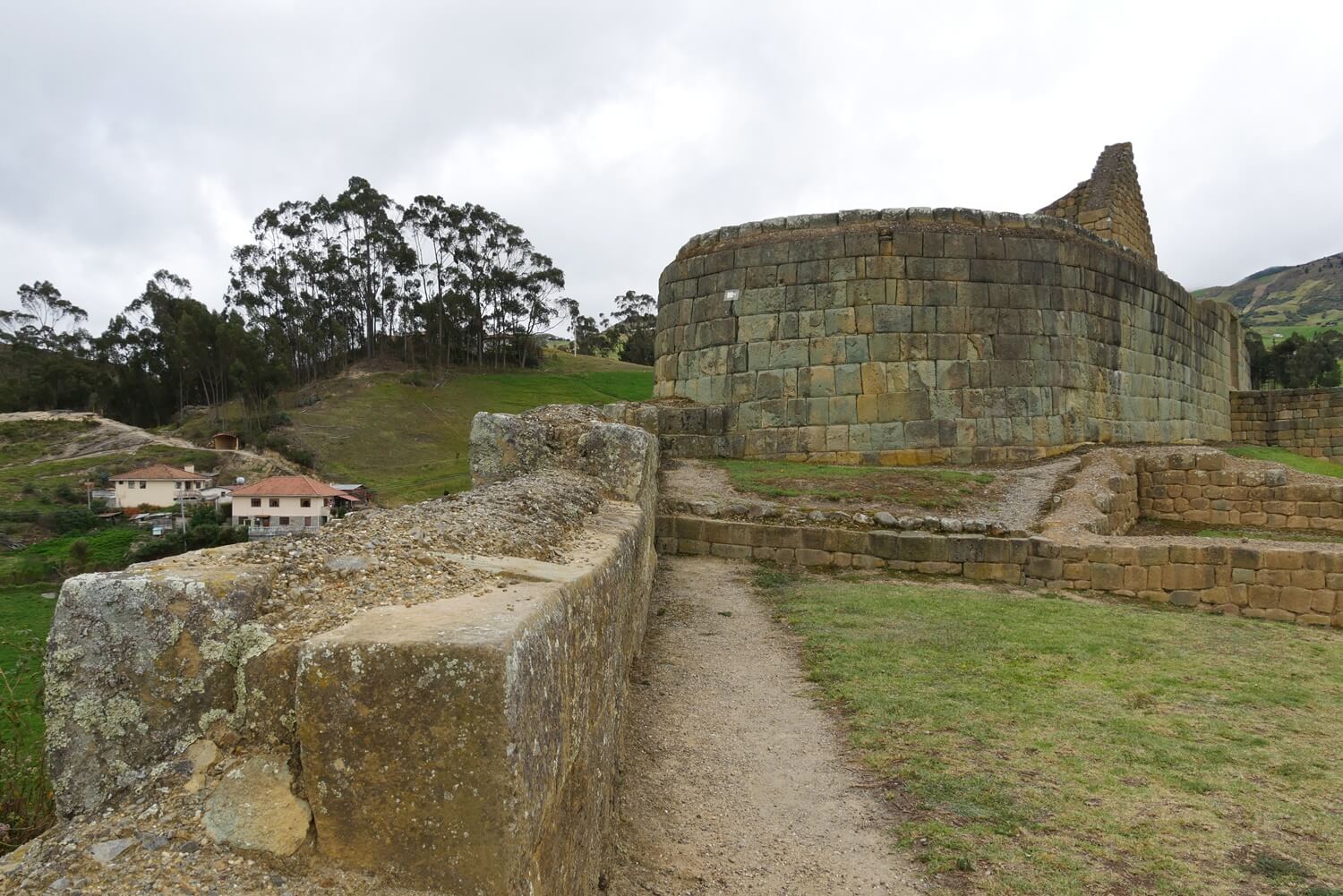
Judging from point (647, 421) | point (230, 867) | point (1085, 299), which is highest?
point (1085, 299)

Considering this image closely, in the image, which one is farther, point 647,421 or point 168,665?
point 647,421

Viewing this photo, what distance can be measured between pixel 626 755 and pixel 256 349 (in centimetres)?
5954

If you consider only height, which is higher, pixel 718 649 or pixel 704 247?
pixel 704 247

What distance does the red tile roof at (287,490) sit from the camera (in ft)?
106

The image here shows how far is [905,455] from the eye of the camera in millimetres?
16531

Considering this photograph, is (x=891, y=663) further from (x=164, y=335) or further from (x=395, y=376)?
(x=164, y=335)

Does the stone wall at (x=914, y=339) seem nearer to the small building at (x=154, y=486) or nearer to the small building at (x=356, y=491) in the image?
the small building at (x=356, y=491)

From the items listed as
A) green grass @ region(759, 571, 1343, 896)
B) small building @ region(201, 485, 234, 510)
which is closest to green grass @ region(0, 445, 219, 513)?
small building @ region(201, 485, 234, 510)

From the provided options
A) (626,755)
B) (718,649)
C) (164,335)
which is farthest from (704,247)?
(164,335)

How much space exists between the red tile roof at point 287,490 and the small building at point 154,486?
483 cm

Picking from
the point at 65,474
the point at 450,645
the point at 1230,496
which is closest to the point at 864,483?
the point at 1230,496

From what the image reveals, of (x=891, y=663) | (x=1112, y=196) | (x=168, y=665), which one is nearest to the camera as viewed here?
(x=168, y=665)

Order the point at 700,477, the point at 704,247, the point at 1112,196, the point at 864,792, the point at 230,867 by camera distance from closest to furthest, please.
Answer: the point at 230,867 < the point at 864,792 < the point at 700,477 < the point at 704,247 < the point at 1112,196

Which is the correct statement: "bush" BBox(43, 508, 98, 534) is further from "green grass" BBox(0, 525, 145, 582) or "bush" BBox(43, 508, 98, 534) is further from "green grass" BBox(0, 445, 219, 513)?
"green grass" BBox(0, 445, 219, 513)
